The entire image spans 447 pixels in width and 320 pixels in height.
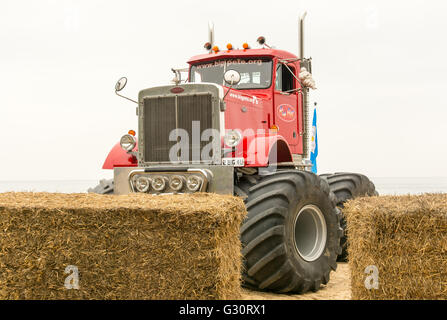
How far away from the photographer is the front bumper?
6.44 metres

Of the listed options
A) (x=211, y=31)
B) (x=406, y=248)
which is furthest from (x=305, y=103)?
(x=406, y=248)

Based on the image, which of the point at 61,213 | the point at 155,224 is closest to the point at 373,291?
the point at 155,224

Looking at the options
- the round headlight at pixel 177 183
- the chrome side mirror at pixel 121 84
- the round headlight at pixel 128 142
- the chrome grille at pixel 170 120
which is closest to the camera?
the round headlight at pixel 177 183

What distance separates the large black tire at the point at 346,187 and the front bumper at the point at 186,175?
10.5 feet

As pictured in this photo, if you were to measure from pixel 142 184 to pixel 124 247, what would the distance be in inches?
86.8

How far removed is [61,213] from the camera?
4918 mm

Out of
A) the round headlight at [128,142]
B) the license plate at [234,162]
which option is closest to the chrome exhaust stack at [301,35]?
the license plate at [234,162]

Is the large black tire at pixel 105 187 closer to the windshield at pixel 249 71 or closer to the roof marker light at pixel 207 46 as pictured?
the windshield at pixel 249 71

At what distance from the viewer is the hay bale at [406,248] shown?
15.2 ft

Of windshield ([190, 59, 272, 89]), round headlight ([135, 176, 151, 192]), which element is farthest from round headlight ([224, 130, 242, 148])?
windshield ([190, 59, 272, 89])

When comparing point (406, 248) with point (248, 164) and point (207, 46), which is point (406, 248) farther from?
point (207, 46)

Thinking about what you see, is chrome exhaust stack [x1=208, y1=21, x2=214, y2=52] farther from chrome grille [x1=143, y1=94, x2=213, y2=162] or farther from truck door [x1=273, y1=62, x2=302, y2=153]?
chrome grille [x1=143, y1=94, x2=213, y2=162]
